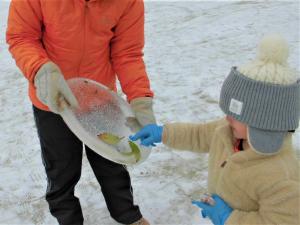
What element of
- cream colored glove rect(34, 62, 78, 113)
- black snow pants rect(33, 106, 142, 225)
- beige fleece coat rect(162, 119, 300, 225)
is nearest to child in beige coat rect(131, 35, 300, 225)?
beige fleece coat rect(162, 119, 300, 225)

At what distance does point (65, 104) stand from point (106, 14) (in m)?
0.43

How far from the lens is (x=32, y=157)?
10.6 ft

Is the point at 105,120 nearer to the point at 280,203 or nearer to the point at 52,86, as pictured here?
the point at 52,86

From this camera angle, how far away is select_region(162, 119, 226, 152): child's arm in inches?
71.7

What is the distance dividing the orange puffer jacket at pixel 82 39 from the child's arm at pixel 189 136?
0.31 metres

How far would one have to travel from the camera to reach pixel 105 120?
81.6 inches

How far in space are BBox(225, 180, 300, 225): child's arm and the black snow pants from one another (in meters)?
0.98

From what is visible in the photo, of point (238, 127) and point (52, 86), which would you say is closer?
point (238, 127)

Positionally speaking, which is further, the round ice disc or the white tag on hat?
the round ice disc

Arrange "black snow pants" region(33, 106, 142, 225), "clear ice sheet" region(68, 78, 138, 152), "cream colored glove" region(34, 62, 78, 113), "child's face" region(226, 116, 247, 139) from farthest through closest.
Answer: "black snow pants" region(33, 106, 142, 225)
"clear ice sheet" region(68, 78, 138, 152)
"cream colored glove" region(34, 62, 78, 113)
"child's face" region(226, 116, 247, 139)

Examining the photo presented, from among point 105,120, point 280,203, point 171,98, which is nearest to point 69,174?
point 105,120

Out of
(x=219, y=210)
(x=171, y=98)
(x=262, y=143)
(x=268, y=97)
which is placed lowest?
(x=171, y=98)

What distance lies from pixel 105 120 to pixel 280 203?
94 cm

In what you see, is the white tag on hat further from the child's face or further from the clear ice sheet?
the clear ice sheet
